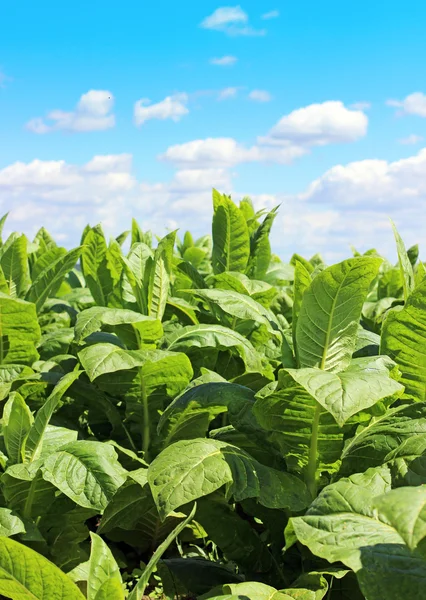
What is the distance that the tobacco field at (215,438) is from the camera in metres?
2.17

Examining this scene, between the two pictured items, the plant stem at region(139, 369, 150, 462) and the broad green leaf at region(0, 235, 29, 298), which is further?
the broad green leaf at region(0, 235, 29, 298)

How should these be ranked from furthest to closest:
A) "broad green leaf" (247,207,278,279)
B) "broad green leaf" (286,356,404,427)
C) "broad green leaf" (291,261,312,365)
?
"broad green leaf" (247,207,278,279) < "broad green leaf" (291,261,312,365) < "broad green leaf" (286,356,404,427)

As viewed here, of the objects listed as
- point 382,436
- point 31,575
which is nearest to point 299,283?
point 382,436

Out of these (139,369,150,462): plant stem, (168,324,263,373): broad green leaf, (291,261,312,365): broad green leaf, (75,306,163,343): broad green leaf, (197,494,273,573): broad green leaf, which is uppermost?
(291,261,312,365): broad green leaf

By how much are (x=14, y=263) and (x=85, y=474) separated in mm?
1623

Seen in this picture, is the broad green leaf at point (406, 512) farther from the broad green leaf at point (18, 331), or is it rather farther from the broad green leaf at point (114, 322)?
the broad green leaf at point (18, 331)

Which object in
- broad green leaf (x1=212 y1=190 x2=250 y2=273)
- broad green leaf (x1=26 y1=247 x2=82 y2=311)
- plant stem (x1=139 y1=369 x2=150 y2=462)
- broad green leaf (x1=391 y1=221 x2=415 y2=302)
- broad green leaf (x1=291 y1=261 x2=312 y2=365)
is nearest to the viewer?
broad green leaf (x1=291 y1=261 x2=312 y2=365)

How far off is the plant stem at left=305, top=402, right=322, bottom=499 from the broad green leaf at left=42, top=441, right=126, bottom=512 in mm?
680

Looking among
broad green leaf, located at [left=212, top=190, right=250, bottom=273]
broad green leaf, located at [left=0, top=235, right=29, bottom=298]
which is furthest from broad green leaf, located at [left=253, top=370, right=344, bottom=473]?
broad green leaf, located at [left=0, top=235, right=29, bottom=298]

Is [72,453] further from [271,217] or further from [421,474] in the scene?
[271,217]

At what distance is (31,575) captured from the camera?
2209 millimetres

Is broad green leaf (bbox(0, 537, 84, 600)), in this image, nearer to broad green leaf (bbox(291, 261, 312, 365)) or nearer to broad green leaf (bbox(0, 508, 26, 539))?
broad green leaf (bbox(0, 508, 26, 539))

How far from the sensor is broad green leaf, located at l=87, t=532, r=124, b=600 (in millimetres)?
2164

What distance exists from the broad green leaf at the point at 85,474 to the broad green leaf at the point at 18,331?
88 cm
